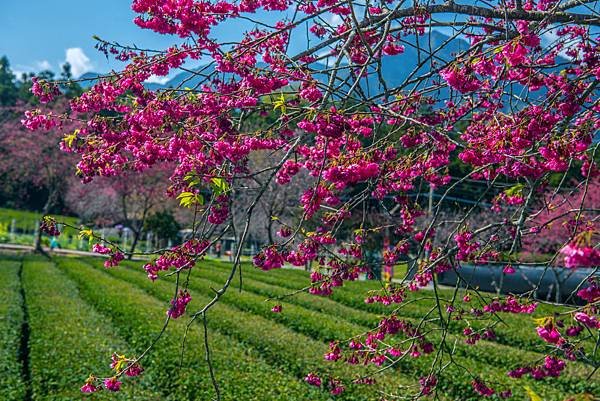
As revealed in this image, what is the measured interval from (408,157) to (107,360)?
532 cm

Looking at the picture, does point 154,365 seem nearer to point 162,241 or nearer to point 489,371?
point 489,371

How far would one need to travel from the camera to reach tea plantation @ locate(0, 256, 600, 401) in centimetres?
652

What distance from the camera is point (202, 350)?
8.11 metres

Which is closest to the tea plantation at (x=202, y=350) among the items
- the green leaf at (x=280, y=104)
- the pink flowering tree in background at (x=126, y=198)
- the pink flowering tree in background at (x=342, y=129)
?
the pink flowering tree in background at (x=342, y=129)

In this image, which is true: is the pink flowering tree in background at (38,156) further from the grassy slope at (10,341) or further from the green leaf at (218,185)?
the green leaf at (218,185)

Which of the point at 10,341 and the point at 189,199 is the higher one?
the point at 189,199

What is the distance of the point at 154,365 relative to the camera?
744 cm

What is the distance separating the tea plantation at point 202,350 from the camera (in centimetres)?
652

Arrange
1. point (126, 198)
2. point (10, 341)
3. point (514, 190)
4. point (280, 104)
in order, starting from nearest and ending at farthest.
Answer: point (280, 104) → point (514, 190) → point (10, 341) → point (126, 198)

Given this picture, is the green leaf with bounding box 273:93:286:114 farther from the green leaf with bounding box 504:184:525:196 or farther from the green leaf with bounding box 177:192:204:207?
the green leaf with bounding box 504:184:525:196

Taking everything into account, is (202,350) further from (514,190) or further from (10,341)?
(514,190)

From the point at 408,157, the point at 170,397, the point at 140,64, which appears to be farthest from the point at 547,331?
the point at 170,397

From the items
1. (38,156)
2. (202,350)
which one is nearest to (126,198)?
(38,156)

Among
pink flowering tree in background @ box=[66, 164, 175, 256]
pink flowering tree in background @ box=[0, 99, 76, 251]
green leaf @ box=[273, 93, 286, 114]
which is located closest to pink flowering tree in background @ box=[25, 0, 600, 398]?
green leaf @ box=[273, 93, 286, 114]
